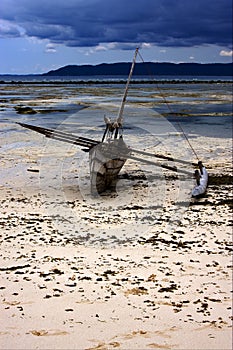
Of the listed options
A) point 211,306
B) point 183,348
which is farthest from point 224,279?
point 183,348

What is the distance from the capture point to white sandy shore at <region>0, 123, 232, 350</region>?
5617 mm

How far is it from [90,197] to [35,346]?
7151 mm

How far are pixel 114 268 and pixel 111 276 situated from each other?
Answer: 360 mm

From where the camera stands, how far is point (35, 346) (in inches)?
209

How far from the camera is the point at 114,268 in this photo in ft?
24.9

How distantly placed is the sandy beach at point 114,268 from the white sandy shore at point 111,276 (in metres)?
0.02

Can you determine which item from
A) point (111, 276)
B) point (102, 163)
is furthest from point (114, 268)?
point (102, 163)

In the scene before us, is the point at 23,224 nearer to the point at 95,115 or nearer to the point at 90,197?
the point at 90,197

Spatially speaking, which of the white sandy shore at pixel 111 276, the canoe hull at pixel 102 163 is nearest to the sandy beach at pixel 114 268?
the white sandy shore at pixel 111 276

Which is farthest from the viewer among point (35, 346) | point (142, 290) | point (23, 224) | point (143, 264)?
point (23, 224)

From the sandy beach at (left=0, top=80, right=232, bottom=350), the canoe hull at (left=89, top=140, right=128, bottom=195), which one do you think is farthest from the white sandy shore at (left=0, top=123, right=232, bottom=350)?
the canoe hull at (left=89, top=140, right=128, bottom=195)

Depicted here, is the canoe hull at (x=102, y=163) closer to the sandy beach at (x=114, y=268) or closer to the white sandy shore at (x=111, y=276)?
the sandy beach at (x=114, y=268)

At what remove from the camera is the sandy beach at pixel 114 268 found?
18.5 feet

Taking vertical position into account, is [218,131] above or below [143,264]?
above
